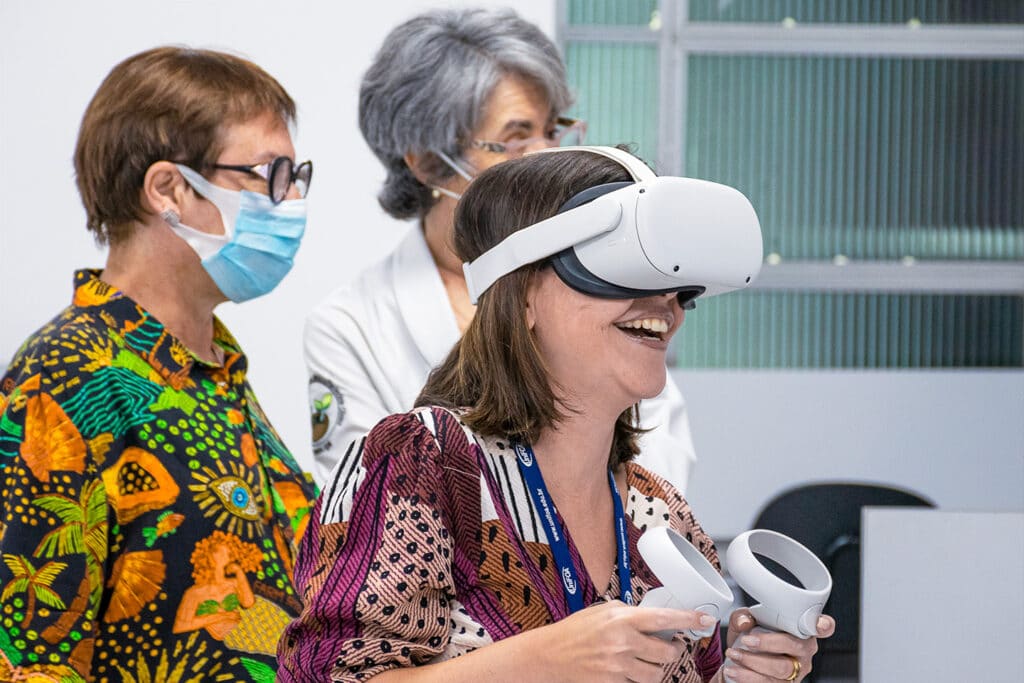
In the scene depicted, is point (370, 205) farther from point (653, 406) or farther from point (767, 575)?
point (767, 575)

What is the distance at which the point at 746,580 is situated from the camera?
1083 millimetres

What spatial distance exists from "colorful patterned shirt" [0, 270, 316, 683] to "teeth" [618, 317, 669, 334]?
73 centimetres

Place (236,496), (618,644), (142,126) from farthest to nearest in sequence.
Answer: (142,126), (236,496), (618,644)

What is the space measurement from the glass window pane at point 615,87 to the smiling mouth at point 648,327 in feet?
10.7

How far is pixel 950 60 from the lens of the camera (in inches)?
177

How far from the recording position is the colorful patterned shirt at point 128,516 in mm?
1451

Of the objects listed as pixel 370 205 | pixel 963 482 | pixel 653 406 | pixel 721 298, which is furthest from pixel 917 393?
pixel 653 406

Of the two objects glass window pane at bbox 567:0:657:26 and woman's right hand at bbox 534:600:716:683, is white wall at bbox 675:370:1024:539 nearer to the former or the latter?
glass window pane at bbox 567:0:657:26

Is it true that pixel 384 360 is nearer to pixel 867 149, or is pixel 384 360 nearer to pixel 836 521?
pixel 836 521

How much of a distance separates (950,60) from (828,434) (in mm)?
1531

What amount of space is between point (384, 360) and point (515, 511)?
2.51 ft

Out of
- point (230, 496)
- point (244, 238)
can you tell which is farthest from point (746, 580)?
point (244, 238)

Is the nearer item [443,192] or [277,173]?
[277,173]

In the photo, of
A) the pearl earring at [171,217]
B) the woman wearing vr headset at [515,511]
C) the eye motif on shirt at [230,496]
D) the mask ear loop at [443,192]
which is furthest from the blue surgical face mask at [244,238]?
the woman wearing vr headset at [515,511]
